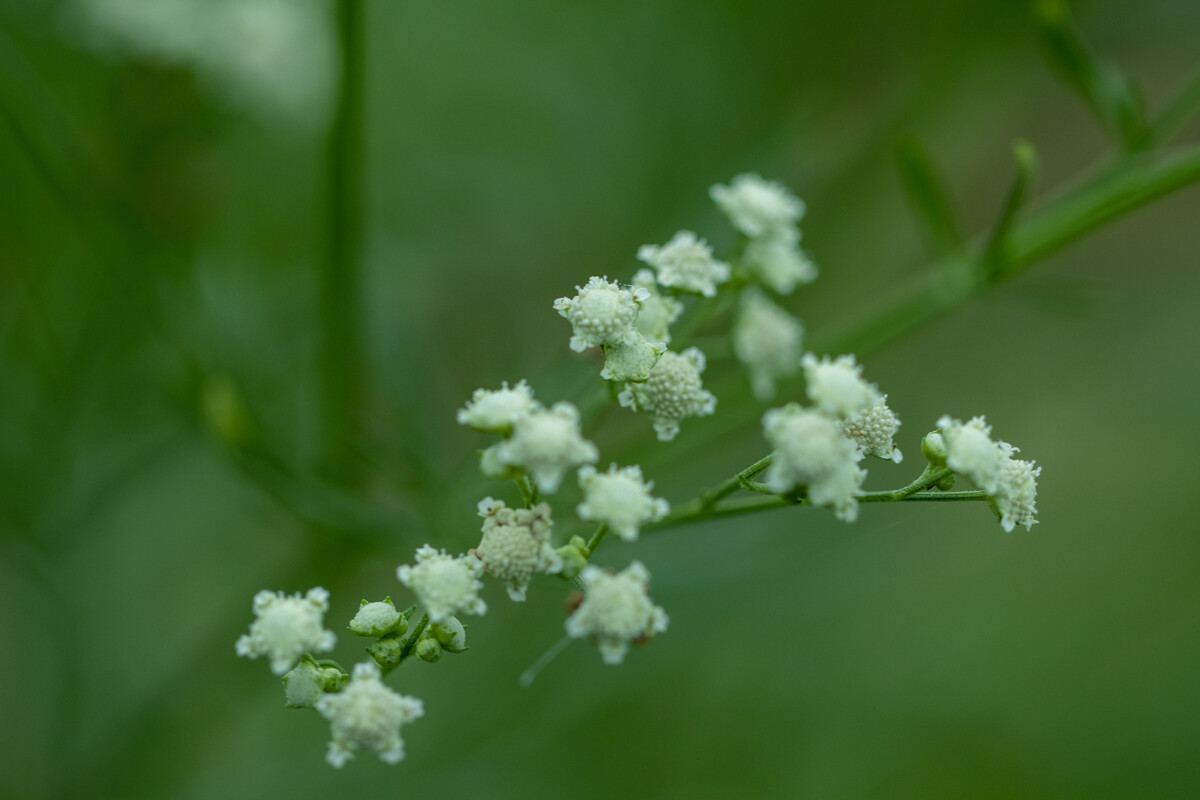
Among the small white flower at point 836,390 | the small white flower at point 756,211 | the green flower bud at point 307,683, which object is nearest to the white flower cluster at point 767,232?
the small white flower at point 756,211

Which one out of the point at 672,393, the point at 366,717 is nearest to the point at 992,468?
the point at 672,393

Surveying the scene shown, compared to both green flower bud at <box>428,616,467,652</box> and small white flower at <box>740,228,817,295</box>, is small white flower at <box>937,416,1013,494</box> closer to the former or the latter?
small white flower at <box>740,228,817,295</box>

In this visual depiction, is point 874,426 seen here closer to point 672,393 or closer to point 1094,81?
point 672,393

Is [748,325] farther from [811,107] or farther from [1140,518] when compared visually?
[1140,518]

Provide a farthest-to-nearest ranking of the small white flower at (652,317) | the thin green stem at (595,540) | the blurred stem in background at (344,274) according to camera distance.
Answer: the blurred stem in background at (344,274) → the small white flower at (652,317) → the thin green stem at (595,540)

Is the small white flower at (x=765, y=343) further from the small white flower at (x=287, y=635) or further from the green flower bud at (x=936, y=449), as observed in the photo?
the small white flower at (x=287, y=635)
